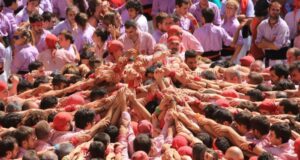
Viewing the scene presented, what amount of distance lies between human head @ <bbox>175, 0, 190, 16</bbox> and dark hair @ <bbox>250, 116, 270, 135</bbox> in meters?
4.84

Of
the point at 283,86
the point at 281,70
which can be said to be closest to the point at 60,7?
the point at 281,70

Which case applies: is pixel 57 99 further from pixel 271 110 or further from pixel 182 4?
pixel 182 4

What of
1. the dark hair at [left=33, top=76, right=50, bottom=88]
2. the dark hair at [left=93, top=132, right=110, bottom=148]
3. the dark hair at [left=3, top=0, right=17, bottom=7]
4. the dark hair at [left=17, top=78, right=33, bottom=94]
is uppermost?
the dark hair at [left=3, top=0, right=17, bottom=7]

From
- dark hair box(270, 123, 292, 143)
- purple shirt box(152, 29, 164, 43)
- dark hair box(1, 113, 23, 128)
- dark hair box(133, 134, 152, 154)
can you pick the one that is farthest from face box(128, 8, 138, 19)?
dark hair box(270, 123, 292, 143)

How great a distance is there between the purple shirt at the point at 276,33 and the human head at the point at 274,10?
3.6 inches

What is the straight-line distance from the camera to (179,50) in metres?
15.8

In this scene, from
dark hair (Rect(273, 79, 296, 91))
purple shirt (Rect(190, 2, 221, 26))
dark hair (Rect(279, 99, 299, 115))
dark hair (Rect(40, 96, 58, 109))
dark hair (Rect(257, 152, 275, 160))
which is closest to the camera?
dark hair (Rect(257, 152, 275, 160))

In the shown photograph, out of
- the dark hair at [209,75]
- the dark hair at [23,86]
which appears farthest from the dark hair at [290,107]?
the dark hair at [23,86]

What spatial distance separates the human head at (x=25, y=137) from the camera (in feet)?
41.1

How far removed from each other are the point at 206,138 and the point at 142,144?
788 millimetres

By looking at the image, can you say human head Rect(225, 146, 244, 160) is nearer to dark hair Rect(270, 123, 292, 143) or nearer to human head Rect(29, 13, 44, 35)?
dark hair Rect(270, 123, 292, 143)

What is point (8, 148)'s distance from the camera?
12320 mm

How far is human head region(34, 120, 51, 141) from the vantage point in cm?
1270

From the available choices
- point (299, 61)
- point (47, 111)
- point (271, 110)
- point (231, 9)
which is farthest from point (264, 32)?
point (47, 111)
